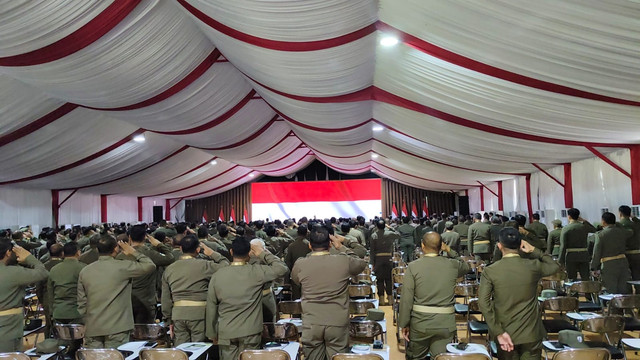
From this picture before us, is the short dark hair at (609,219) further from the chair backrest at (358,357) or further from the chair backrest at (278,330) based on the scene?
the chair backrest at (358,357)

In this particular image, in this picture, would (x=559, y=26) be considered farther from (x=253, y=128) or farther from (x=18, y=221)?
(x=18, y=221)

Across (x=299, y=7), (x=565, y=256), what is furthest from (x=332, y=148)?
(x=299, y=7)

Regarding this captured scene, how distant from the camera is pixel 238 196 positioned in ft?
103

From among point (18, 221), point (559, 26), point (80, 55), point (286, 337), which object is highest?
point (80, 55)

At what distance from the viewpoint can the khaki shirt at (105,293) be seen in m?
4.55

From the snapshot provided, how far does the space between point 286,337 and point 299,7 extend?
345 centimetres

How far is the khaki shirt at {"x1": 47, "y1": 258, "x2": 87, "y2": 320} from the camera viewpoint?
5.53 metres

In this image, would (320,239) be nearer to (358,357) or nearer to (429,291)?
(429,291)

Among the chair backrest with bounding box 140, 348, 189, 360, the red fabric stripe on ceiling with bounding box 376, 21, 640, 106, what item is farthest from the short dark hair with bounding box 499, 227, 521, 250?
the red fabric stripe on ceiling with bounding box 376, 21, 640, 106

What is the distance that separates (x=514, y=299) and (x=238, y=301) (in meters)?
2.26

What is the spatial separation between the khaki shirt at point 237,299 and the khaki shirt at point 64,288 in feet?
7.08

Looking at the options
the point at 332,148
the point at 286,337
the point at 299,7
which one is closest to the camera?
the point at 286,337

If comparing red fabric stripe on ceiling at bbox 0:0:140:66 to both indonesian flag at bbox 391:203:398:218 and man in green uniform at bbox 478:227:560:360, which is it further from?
indonesian flag at bbox 391:203:398:218

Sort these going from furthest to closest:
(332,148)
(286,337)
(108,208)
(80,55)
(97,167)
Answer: (108,208), (332,148), (97,167), (80,55), (286,337)
